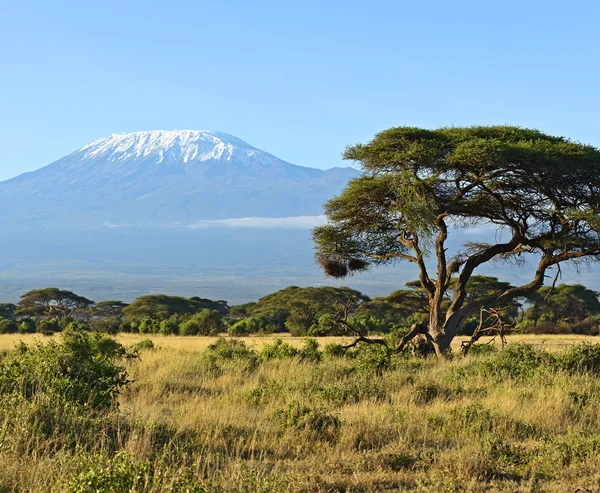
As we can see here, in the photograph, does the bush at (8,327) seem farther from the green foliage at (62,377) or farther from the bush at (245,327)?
the green foliage at (62,377)

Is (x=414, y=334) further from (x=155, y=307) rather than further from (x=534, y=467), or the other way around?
(x=155, y=307)

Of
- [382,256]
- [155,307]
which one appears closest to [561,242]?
[382,256]

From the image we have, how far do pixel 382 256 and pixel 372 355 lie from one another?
4.47 metres

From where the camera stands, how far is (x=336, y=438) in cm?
730

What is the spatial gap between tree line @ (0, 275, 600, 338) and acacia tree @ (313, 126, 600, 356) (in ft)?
45.4

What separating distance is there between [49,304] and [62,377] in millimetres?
44147

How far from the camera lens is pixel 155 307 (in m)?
47.2

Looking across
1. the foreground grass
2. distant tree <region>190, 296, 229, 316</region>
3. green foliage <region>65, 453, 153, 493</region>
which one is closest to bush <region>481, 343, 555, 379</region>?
the foreground grass

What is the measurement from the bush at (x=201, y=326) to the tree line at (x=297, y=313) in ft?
0.16

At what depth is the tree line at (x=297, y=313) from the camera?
3612 centimetres

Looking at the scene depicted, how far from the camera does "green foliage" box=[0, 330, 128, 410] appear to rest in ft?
25.7

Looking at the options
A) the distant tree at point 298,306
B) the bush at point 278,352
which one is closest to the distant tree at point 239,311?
the distant tree at point 298,306

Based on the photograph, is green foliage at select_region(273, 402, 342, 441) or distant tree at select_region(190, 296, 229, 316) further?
distant tree at select_region(190, 296, 229, 316)

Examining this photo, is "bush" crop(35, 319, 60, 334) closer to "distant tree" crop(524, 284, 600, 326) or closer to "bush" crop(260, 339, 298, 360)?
"bush" crop(260, 339, 298, 360)
